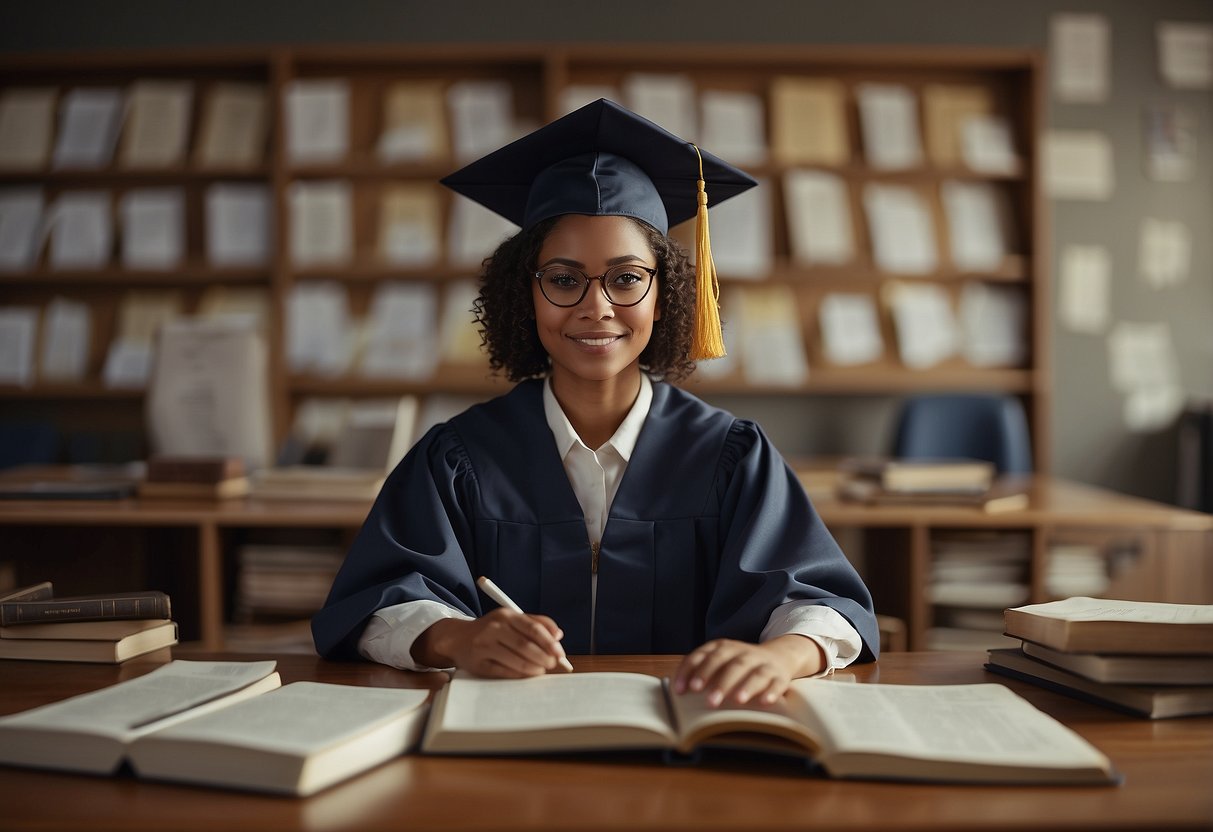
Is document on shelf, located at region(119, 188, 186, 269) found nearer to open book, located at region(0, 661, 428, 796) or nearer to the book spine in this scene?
the book spine

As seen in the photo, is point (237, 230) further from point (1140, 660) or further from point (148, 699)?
point (1140, 660)

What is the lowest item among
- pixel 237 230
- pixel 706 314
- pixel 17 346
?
pixel 706 314

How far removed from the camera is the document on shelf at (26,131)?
4.35 metres


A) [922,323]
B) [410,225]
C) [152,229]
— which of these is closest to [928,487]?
[922,323]

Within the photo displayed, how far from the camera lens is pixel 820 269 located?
13.8 ft

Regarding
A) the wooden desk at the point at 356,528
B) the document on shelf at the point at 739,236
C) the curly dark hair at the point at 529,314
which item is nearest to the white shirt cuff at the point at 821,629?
the curly dark hair at the point at 529,314

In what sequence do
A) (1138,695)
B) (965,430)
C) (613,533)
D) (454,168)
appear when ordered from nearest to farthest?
(1138,695)
(613,533)
(965,430)
(454,168)

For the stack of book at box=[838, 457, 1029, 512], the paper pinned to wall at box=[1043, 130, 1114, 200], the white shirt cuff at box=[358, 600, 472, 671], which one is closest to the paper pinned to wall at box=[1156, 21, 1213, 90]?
the paper pinned to wall at box=[1043, 130, 1114, 200]

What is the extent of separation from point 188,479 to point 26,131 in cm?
243

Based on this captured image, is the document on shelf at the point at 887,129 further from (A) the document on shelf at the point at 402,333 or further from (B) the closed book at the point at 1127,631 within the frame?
(B) the closed book at the point at 1127,631

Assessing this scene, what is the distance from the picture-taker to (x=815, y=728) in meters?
0.97

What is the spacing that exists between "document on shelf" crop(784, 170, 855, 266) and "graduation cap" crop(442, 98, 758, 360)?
259 centimetres

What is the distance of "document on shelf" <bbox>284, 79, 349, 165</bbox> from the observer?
4.21 metres

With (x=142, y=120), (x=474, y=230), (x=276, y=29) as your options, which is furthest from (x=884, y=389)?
(x=142, y=120)
